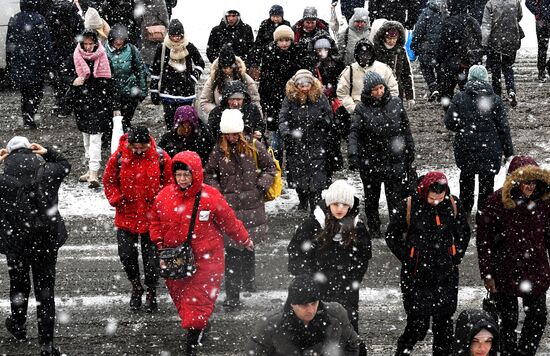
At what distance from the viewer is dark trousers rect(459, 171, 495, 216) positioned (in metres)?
11.6

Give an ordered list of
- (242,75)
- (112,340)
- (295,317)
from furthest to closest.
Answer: (242,75)
(112,340)
(295,317)

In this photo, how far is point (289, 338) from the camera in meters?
6.45

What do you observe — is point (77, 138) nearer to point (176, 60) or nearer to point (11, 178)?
point (176, 60)

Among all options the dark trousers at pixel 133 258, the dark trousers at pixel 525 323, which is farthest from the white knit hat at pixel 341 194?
the dark trousers at pixel 133 258

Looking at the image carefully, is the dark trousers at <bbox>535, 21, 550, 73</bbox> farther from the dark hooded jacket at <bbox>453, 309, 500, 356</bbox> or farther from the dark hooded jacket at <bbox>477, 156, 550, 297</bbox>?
the dark hooded jacket at <bbox>453, 309, 500, 356</bbox>

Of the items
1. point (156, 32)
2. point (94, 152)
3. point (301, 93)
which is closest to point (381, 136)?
point (301, 93)

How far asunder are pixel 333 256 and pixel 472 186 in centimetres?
397

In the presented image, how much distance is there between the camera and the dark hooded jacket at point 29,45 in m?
14.8

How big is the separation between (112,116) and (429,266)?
246 inches

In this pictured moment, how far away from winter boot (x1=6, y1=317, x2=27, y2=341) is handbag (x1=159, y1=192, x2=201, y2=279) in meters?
1.43

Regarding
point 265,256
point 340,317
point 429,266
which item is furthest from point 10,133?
point 340,317

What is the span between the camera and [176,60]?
13.4 meters

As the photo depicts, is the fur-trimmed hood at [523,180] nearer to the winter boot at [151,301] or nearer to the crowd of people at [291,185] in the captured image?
the crowd of people at [291,185]

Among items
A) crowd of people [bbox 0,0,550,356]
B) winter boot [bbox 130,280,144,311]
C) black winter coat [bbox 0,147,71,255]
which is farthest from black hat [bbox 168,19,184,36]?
black winter coat [bbox 0,147,71,255]
